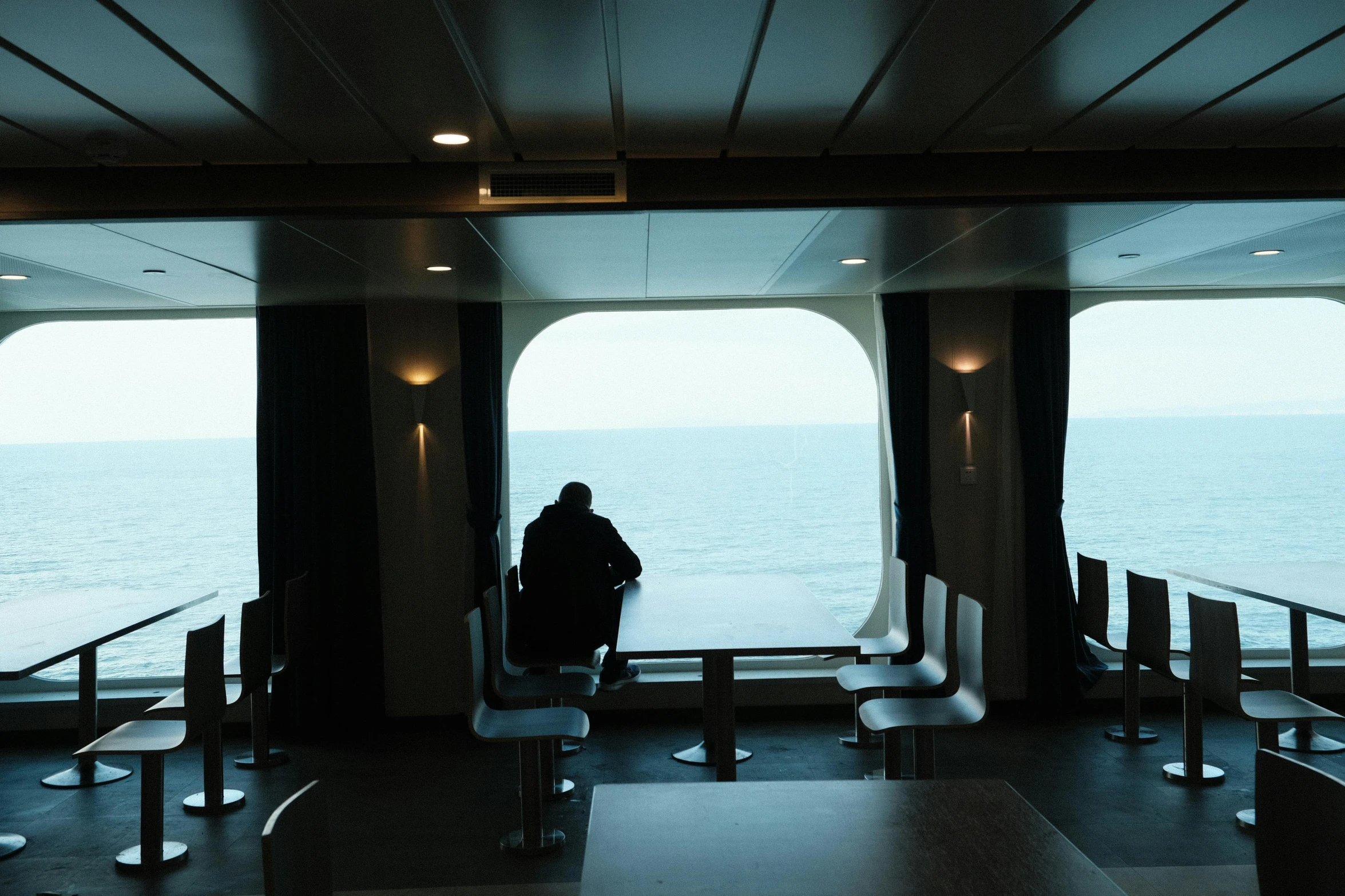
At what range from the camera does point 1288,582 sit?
4.69 metres

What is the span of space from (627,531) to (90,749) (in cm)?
2763

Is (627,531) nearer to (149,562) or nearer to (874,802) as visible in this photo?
(149,562)

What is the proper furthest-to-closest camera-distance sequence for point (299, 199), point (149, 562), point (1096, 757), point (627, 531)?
point (627, 531) → point (149, 562) → point (1096, 757) → point (299, 199)

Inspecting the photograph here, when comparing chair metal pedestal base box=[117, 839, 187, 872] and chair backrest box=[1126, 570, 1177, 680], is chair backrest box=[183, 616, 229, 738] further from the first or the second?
chair backrest box=[1126, 570, 1177, 680]

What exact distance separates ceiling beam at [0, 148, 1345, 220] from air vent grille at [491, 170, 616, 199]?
54 mm

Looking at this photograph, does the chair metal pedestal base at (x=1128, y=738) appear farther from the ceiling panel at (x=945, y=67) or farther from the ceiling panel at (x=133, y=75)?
the ceiling panel at (x=133, y=75)

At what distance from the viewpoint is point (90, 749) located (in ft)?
12.6

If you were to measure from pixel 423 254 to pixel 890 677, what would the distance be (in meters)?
2.82

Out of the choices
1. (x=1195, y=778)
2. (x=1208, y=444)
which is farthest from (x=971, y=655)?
(x=1208, y=444)

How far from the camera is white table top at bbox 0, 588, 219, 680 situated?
3805 millimetres

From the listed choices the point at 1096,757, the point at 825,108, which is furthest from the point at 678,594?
the point at 825,108

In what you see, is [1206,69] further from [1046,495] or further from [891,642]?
[1046,495]

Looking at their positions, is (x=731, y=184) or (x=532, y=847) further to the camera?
(x=532, y=847)

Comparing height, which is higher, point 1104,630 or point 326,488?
point 326,488
